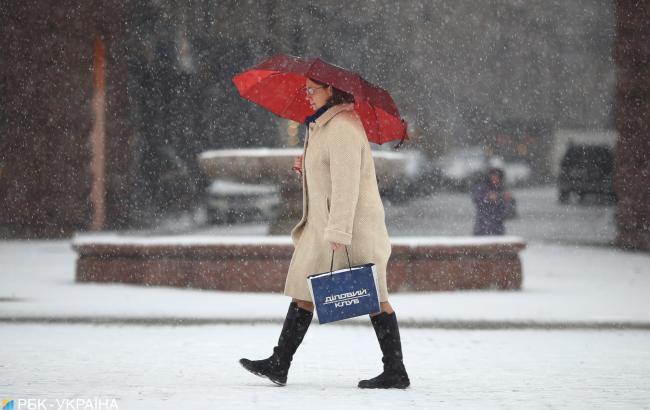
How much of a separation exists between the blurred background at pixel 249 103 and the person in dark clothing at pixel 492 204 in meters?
0.39

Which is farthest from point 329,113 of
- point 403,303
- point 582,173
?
point 582,173

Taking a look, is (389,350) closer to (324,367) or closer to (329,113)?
(324,367)

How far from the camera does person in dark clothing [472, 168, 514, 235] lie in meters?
13.9

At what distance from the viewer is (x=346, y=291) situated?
5.17 m

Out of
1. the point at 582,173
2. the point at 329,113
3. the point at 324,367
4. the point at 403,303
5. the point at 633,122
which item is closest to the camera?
the point at 329,113

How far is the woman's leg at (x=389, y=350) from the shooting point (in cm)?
541

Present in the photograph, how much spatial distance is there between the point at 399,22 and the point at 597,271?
42.4ft

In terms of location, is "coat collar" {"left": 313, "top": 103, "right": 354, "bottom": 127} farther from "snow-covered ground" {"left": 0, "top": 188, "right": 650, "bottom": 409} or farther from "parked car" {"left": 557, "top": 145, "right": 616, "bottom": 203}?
"parked car" {"left": 557, "top": 145, "right": 616, "bottom": 203}

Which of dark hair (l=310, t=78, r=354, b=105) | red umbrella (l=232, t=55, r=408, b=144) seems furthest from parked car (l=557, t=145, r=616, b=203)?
dark hair (l=310, t=78, r=354, b=105)

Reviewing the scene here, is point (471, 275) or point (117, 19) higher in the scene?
point (117, 19)

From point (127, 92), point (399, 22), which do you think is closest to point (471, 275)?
point (127, 92)

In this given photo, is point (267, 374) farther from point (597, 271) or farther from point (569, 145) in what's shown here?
point (569, 145)

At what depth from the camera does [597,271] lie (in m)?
13.3

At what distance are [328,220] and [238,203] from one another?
57.1 ft
